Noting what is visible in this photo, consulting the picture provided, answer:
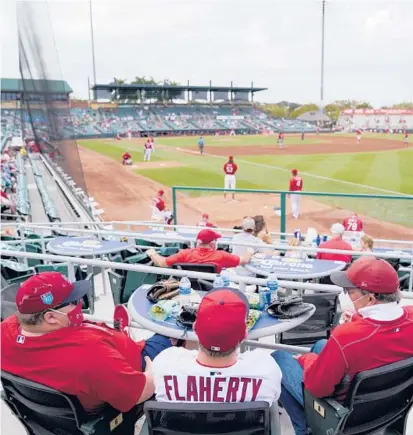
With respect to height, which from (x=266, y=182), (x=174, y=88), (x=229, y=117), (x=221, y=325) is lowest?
(x=266, y=182)

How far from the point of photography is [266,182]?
831 inches

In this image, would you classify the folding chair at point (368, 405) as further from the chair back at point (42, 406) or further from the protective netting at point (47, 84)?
the protective netting at point (47, 84)

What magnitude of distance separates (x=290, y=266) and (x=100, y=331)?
2959mm

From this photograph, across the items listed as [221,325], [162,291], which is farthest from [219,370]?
[162,291]

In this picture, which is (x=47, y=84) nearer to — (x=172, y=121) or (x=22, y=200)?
(x=22, y=200)

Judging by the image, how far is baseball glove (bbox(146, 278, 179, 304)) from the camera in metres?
3.32

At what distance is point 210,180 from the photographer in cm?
→ 2228

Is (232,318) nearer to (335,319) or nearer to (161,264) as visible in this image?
(335,319)

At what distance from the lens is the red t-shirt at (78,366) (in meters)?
2.11

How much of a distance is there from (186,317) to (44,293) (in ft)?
3.09

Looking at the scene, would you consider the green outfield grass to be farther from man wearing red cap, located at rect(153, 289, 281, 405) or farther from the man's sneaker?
man wearing red cap, located at rect(153, 289, 281, 405)

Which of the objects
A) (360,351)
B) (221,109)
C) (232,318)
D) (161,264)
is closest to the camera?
(232,318)

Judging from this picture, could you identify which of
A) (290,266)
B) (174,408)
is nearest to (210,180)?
(290,266)

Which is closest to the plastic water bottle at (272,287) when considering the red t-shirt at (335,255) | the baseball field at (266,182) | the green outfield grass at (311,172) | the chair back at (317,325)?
the chair back at (317,325)
